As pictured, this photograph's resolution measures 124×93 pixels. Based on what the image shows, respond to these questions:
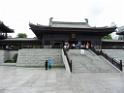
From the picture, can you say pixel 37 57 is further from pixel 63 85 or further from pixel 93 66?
pixel 63 85

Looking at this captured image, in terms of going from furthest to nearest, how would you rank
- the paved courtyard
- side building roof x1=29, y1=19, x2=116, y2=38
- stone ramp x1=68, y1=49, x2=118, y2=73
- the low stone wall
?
side building roof x1=29, y1=19, x2=116, y2=38 → the low stone wall → stone ramp x1=68, y1=49, x2=118, y2=73 → the paved courtyard

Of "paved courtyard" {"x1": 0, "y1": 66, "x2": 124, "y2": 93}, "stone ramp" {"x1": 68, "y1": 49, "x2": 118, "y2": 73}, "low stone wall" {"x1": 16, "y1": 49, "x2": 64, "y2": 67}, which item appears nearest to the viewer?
"paved courtyard" {"x1": 0, "y1": 66, "x2": 124, "y2": 93}

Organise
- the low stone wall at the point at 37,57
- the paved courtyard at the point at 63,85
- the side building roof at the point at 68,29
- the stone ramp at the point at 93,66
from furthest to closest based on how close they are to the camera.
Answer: the side building roof at the point at 68,29, the low stone wall at the point at 37,57, the stone ramp at the point at 93,66, the paved courtyard at the point at 63,85

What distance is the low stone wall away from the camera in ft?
71.2

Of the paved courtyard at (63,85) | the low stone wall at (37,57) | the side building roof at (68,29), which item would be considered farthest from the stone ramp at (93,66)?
the side building roof at (68,29)

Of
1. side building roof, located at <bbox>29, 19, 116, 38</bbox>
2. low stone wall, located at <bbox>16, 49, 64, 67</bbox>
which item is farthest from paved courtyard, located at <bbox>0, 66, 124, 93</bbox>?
side building roof, located at <bbox>29, 19, 116, 38</bbox>

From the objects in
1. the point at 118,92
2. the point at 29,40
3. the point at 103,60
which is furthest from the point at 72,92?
the point at 29,40

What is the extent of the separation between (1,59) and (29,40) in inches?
279

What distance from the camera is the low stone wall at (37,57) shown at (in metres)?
21.7

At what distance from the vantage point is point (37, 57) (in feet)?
73.6

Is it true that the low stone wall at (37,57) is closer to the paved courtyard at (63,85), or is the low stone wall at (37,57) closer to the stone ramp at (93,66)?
the stone ramp at (93,66)

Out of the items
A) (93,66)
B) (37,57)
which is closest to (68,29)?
(37,57)

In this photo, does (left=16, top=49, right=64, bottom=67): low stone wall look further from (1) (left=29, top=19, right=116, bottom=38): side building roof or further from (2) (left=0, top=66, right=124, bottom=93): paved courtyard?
(2) (left=0, top=66, right=124, bottom=93): paved courtyard

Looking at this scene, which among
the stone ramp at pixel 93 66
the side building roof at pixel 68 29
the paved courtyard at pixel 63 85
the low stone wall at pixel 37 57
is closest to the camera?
the paved courtyard at pixel 63 85
